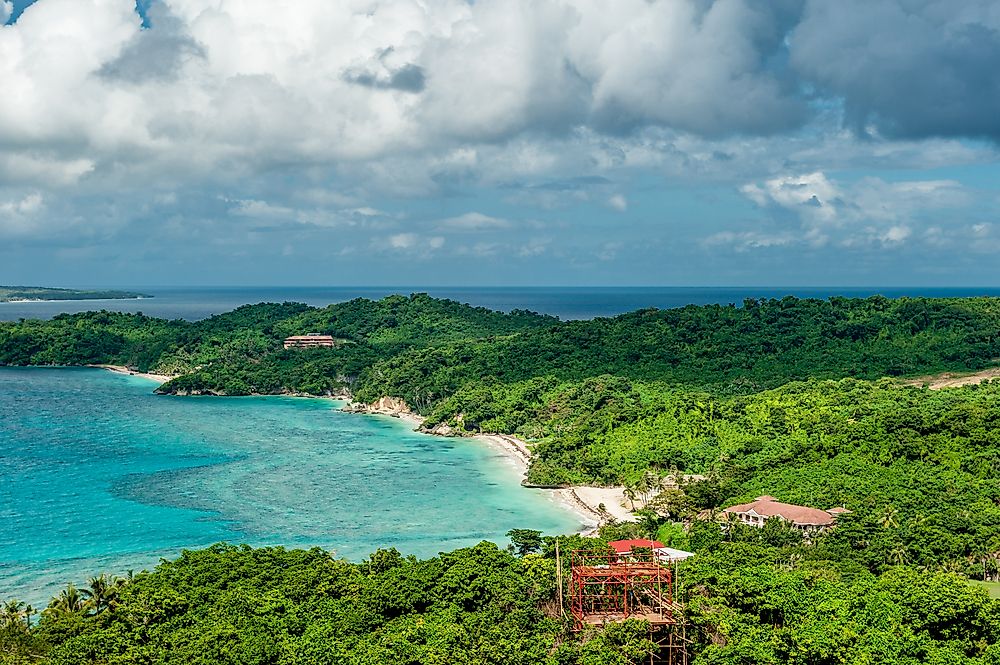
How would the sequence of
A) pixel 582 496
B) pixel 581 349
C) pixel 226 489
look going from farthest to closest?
pixel 581 349 → pixel 226 489 → pixel 582 496

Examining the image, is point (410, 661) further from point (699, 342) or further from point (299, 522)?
point (699, 342)

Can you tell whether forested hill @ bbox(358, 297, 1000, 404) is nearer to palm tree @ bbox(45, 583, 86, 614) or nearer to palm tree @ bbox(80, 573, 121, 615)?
palm tree @ bbox(80, 573, 121, 615)

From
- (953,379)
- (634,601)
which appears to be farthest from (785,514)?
(953,379)

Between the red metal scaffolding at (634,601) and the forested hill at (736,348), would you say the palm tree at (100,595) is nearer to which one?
the red metal scaffolding at (634,601)

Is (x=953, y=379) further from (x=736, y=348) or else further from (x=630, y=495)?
(x=630, y=495)

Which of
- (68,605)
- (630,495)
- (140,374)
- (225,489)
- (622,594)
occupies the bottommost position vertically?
(225,489)

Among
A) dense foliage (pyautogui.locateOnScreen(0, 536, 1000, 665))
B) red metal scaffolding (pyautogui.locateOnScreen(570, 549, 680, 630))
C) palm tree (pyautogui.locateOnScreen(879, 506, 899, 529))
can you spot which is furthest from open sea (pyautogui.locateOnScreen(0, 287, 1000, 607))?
red metal scaffolding (pyautogui.locateOnScreen(570, 549, 680, 630))
